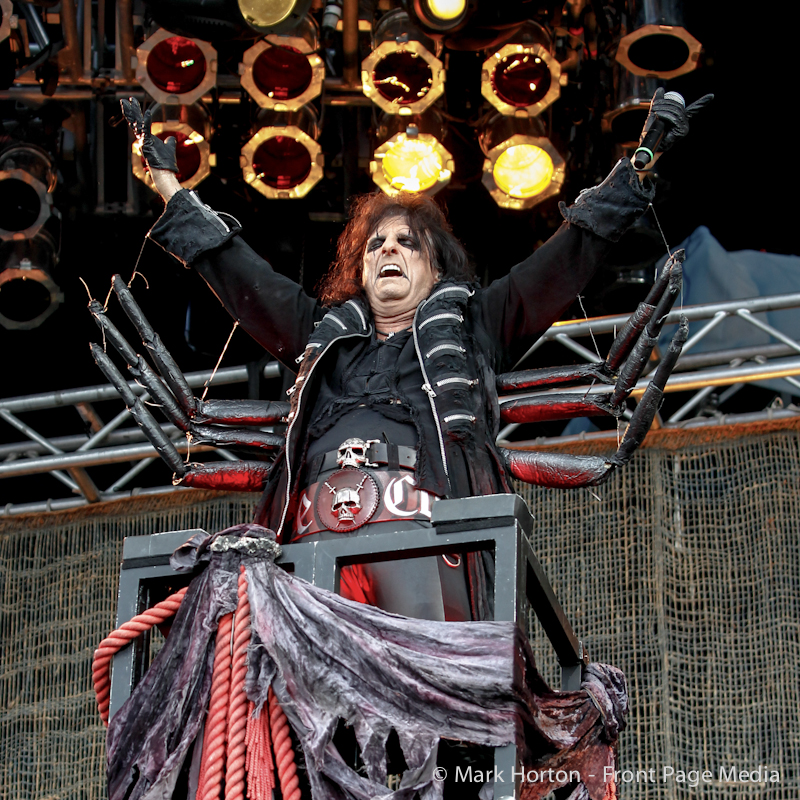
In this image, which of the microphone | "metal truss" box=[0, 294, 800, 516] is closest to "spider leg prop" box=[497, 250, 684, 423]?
the microphone

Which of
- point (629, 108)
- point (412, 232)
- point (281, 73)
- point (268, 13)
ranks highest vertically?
point (281, 73)

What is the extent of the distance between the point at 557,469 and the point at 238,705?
1185 millimetres

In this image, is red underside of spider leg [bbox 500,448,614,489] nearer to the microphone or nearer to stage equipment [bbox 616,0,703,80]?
the microphone

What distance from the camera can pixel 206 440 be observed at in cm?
370

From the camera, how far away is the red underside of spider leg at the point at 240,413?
3.73 metres

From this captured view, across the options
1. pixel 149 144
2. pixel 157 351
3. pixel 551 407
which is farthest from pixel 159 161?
pixel 551 407

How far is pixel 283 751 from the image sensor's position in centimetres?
255

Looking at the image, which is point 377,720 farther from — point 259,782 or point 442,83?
point 442,83

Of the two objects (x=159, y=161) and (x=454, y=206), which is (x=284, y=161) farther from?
(x=159, y=161)

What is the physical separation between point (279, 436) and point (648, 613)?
211cm

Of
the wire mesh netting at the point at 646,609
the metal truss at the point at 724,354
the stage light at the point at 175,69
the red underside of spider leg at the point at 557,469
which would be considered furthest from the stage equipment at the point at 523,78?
the red underside of spider leg at the point at 557,469

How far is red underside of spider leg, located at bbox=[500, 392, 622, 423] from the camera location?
11.8 feet

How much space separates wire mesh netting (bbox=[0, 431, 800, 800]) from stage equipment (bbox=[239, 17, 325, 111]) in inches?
63.5

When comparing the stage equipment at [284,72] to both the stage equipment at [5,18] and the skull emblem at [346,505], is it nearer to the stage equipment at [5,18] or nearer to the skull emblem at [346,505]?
the stage equipment at [5,18]
